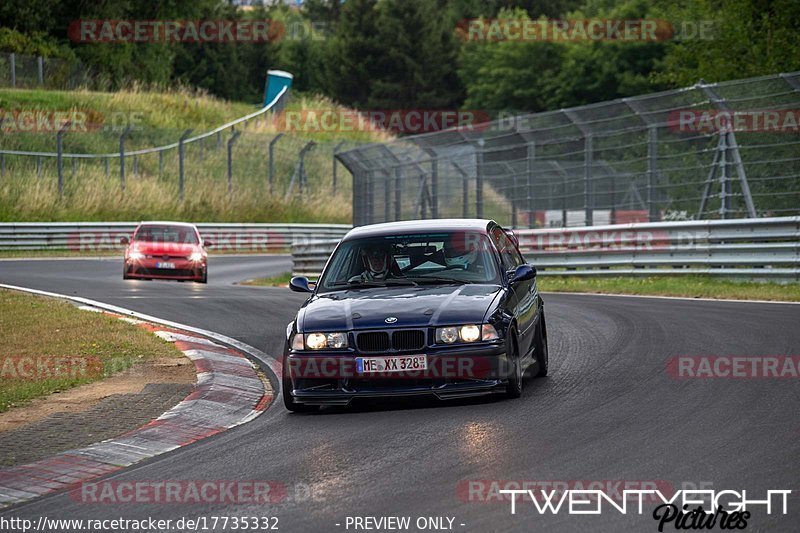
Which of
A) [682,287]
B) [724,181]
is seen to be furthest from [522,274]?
[724,181]

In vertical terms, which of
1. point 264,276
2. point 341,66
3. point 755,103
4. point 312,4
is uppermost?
point 312,4

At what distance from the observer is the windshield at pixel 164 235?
27422 millimetres

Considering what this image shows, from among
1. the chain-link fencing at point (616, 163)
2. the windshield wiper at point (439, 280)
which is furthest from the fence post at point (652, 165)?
the windshield wiper at point (439, 280)

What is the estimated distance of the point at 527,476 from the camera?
6.71 metres

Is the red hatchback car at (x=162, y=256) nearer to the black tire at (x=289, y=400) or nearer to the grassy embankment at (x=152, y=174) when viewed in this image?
the grassy embankment at (x=152, y=174)

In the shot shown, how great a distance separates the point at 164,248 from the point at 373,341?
60.7ft

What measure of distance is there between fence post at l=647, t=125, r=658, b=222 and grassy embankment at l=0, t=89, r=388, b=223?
978 inches

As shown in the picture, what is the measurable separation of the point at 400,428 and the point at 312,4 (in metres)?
134

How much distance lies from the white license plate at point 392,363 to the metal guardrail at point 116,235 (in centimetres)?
3132

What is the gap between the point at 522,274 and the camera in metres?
10.5

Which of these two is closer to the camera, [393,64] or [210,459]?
[210,459]

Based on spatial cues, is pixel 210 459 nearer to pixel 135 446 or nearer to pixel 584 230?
pixel 135 446

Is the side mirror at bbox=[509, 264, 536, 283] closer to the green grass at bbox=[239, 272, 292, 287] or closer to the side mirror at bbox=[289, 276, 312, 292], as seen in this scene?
the side mirror at bbox=[289, 276, 312, 292]

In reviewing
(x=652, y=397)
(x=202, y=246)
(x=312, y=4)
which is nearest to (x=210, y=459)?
(x=652, y=397)
